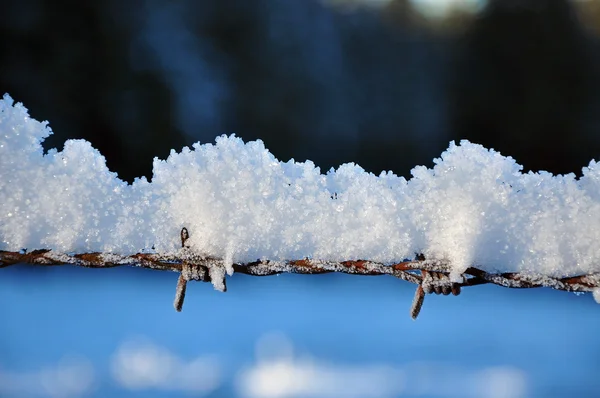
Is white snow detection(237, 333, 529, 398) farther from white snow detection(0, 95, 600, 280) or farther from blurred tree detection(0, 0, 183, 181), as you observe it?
blurred tree detection(0, 0, 183, 181)

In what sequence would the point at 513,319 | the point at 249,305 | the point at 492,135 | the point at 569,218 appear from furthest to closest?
the point at 492,135, the point at 249,305, the point at 513,319, the point at 569,218

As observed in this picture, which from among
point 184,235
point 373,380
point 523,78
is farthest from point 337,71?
point 184,235

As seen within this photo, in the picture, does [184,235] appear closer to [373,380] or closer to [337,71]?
[373,380]

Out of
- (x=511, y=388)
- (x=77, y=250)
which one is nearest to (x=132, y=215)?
(x=77, y=250)

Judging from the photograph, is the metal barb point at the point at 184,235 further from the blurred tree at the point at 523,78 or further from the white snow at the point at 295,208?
the blurred tree at the point at 523,78

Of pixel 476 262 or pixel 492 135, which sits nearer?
pixel 476 262

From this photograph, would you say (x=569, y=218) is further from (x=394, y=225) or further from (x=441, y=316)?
(x=441, y=316)
